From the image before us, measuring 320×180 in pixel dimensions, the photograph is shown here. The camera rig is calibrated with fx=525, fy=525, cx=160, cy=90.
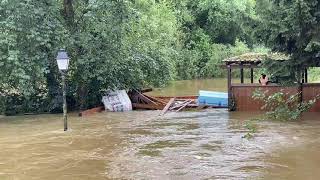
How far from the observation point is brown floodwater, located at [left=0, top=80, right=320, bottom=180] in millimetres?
Result: 12789

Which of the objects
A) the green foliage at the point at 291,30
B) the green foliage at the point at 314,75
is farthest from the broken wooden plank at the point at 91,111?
the green foliage at the point at 314,75

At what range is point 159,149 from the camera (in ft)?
52.3

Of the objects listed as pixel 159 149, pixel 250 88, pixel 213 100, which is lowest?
pixel 159 149

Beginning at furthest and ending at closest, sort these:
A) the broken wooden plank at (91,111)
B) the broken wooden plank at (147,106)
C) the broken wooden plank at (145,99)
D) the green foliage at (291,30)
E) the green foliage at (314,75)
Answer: the green foliage at (314,75), the broken wooden plank at (145,99), the broken wooden plank at (147,106), the broken wooden plank at (91,111), the green foliage at (291,30)

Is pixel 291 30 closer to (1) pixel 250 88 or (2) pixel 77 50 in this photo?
(1) pixel 250 88

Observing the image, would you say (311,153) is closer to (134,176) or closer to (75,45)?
(134,176)

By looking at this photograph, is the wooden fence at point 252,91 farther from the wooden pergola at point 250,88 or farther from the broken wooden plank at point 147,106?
the broken wooden plank at point 147,106

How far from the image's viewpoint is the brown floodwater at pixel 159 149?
504 inches

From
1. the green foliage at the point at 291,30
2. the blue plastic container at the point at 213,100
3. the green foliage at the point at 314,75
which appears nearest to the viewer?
the green foliage at the point at 291,30

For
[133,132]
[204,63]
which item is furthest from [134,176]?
[204,63]

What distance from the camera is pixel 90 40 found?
2528 cm

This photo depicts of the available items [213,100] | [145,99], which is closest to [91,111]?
[145,99]

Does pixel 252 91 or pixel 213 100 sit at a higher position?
pixel 252 91

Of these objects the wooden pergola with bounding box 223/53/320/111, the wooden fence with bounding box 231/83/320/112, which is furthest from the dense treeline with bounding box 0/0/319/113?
the wooden fence with bounding box 231/83/320/112
